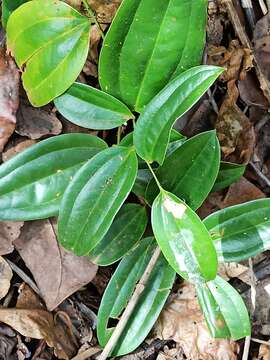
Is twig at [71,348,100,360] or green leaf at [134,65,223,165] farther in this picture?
twig at [71,348,100,360]

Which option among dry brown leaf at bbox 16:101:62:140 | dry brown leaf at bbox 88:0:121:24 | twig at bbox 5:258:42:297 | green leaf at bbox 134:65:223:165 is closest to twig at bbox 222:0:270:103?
dry brown leaf at bbox 88:0:121:24

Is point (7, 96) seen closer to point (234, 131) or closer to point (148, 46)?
point (148, 46)

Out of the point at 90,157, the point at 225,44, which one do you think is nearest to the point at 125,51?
the point at 90,157

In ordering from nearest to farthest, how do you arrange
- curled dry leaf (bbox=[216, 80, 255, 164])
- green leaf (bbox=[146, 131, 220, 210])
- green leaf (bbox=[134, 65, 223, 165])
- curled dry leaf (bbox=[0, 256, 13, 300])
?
green leaf (bbox=[134, 65, 223, 165]), green leaf (bbox=[146, 131, 220, 210]), curled dry leaf (bbox=[0, 256, 13, 300]), curled dry leaf (bbox=[216, 80, 255, 164])

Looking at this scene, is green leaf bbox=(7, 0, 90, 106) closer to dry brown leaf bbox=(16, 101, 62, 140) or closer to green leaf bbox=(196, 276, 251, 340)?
dry brown leaf bbox=(16, 101, 62, 140)

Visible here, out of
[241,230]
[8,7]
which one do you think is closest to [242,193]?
[241,230]

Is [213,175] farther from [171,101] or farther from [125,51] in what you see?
[125,51]
